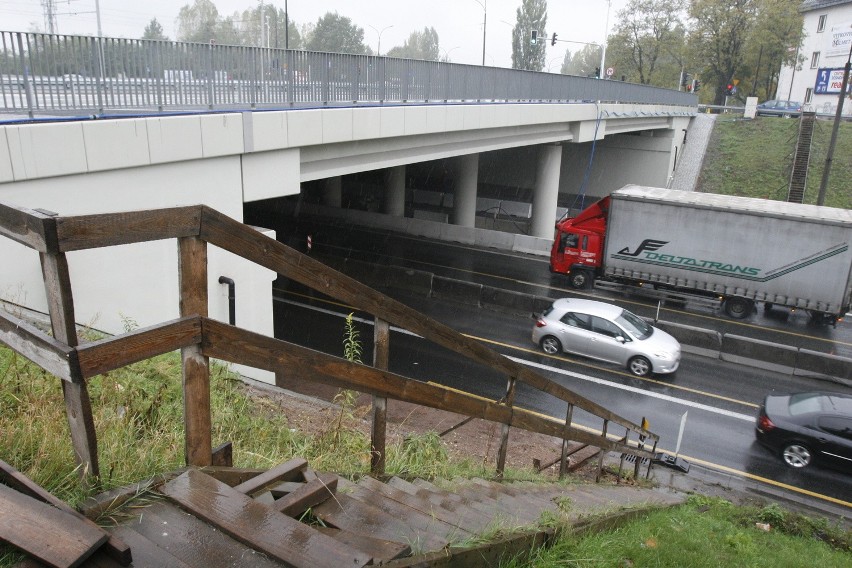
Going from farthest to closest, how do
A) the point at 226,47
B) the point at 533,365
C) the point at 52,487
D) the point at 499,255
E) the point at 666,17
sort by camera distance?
the point at 666,17 < the point at 499,255 < the point at 533,365 < the point at 226,47 < the point at 52,487

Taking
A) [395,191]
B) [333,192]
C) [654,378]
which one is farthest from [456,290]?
[333,192]

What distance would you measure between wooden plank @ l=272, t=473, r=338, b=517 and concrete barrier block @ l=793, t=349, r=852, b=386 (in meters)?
18.0

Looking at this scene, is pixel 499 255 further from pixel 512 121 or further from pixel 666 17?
pixel 666 17

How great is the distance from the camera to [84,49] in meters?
9.90

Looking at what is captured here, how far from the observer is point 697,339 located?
18.9 meters

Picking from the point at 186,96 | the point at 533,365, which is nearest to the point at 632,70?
the point at 533,365

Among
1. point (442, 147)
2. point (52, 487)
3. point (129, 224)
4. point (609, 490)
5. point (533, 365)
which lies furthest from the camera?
point (442, 147)

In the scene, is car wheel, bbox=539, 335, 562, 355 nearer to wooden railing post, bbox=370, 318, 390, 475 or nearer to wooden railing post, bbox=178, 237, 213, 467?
wooden railing post, bbox=370, 318, 390, 475

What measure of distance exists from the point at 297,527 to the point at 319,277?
1.09 m

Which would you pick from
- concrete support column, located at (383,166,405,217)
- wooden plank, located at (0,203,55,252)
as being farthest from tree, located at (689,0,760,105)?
wooden plank, located at (0,203,55,252)

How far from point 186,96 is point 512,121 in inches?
564

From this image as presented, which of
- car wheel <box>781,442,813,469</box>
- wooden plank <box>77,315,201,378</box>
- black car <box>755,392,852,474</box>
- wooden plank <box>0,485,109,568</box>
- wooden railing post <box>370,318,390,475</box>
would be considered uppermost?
wooden plank <box>77,315,201,378</box>

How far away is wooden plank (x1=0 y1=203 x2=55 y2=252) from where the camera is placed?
6.61 feet

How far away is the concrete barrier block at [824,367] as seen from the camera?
17.6m
